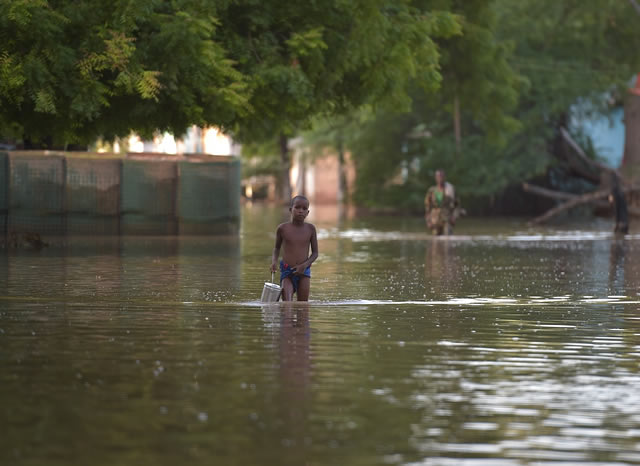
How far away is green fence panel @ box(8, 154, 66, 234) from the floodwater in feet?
37.0

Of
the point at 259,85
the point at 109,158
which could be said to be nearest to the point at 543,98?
the point at 109,158

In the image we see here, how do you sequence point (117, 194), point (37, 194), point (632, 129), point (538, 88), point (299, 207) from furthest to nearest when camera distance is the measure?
point (632, 129) → point (538, 88) → point (117, 194) → point (37, 194) → point (299, 207)

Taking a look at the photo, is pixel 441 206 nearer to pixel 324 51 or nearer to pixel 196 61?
pixel 324 51

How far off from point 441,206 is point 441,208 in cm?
6

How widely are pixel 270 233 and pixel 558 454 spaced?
3308 cm

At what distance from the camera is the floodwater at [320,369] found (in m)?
7.70

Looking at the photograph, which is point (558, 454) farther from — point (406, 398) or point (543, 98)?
Answer: point (543, 98)

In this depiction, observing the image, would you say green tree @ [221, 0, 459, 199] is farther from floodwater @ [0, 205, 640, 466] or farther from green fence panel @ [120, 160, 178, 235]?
floodwater @ [0, 205, 640, 466]

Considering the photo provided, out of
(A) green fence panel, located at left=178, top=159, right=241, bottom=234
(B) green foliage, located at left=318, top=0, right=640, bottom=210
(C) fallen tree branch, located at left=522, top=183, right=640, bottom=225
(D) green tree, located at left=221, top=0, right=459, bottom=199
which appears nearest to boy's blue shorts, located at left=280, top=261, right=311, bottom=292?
(D) green tree, located at left=221, top=0, right=459, bottom=199

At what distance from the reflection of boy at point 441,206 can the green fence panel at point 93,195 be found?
719 centimetres

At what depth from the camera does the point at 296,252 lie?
51.3 ft

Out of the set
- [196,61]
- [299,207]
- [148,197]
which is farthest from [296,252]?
[148,197]

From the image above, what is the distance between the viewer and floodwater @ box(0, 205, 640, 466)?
770cm

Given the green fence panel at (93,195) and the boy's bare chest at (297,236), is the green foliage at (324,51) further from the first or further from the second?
the boy's bare chest at (297,236)
